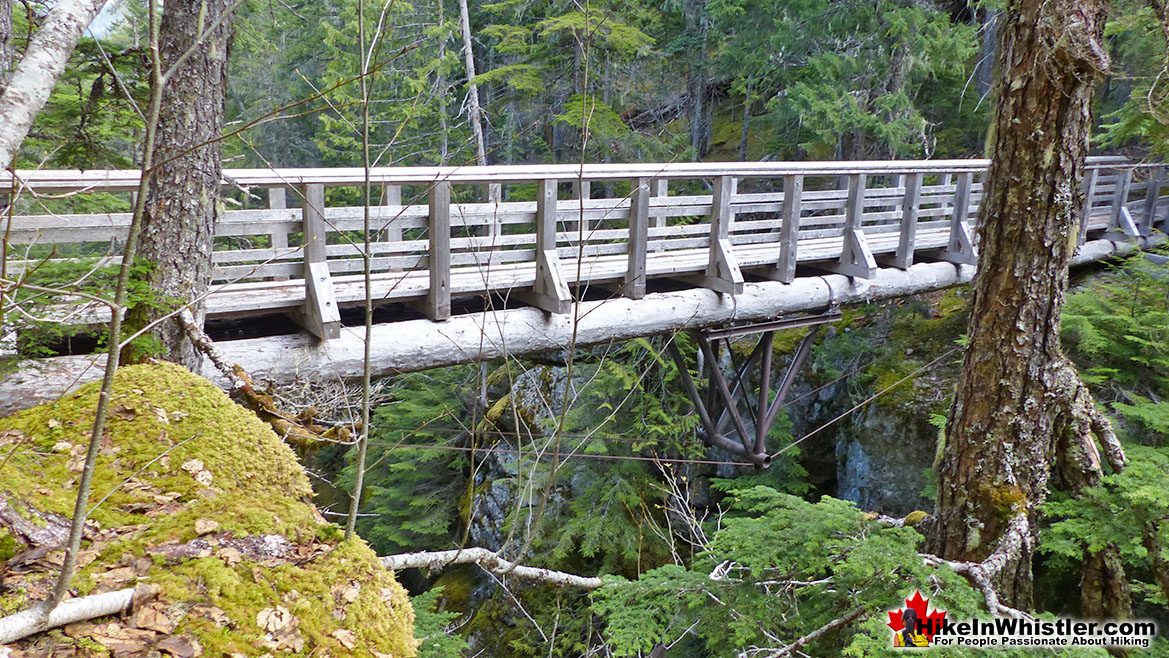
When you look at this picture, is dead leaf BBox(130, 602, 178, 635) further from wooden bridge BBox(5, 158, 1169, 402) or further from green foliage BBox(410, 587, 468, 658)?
green foliage BBox(410, 587, 468, 658)

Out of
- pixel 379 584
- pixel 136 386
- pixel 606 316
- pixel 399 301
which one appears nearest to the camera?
pixel 379 584

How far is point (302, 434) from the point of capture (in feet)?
10.5

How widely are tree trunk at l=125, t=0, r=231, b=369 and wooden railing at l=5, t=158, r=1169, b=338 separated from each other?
21 cm

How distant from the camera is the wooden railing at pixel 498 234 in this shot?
13.4 feet

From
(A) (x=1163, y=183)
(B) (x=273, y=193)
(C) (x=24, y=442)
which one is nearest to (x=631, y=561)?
(B) (x=273, y=193)

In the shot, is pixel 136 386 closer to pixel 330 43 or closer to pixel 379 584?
pixel 379 584

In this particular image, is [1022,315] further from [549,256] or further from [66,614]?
[66,614]

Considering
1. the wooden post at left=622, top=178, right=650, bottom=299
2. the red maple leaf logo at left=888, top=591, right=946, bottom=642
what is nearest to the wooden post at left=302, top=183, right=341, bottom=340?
the wooden post at left=622, top=178, right=650, bottom=299

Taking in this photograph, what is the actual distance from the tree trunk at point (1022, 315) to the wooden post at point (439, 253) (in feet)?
10.3

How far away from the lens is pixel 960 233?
27.0 ft

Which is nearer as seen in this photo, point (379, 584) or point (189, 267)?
point (379, 584)

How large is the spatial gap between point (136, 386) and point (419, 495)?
9.96 metres

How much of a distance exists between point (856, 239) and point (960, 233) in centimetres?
185

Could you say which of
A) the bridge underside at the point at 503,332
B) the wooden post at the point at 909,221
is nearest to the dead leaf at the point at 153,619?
the bridge underside at the point at 503,332
